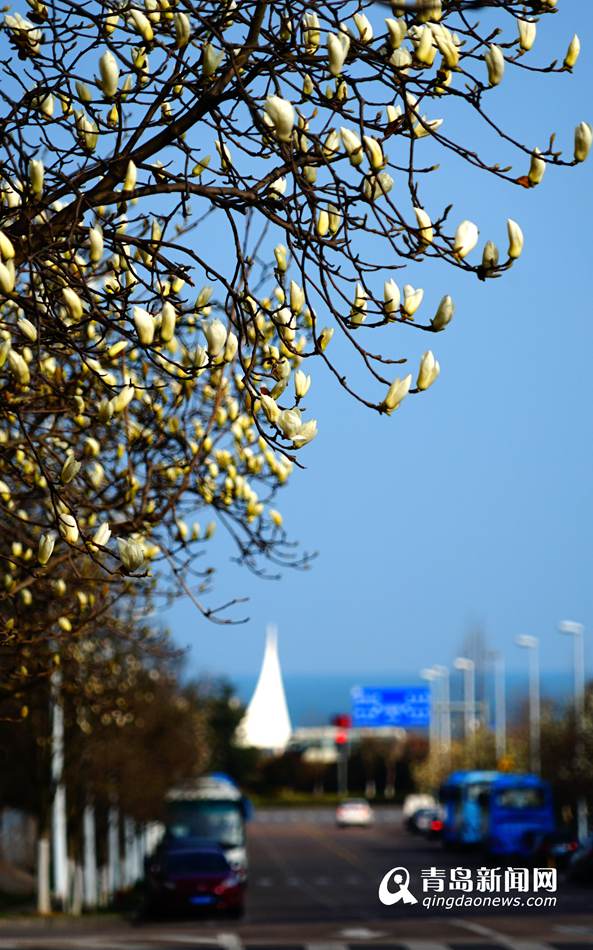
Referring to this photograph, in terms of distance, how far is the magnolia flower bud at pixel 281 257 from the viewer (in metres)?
7.02

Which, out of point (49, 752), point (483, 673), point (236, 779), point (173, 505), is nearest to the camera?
point (173, 505)

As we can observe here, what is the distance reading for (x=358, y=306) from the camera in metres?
6.54

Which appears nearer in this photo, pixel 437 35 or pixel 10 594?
pixel 437 35

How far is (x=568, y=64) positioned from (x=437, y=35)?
625 millimetres

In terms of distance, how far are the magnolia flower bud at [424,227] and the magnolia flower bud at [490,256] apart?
22 cm

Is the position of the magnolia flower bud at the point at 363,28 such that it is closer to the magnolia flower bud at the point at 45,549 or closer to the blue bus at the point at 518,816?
the magnolia flower bud at the point at 45,549

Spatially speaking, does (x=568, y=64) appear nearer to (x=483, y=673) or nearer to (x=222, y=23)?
(x=222, y=23)

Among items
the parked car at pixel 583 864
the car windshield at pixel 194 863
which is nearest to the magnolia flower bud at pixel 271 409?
the car windshield at pixel 194 863

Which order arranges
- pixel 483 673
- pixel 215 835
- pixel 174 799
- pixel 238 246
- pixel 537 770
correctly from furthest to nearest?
pixel 483 673 → pixel 537 770 → pixel 174 799 → pixel 215 835 → pixel 238 246

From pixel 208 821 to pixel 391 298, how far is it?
3620 centimetres

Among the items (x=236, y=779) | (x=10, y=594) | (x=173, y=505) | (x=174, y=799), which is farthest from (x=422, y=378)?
(x=236, y=779)

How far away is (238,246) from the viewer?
680 cm

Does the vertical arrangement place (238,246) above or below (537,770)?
above

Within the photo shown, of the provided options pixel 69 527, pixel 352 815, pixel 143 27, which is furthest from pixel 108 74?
pixel 352 815
